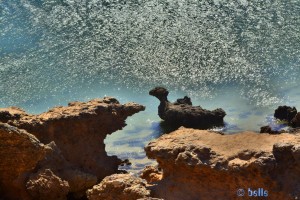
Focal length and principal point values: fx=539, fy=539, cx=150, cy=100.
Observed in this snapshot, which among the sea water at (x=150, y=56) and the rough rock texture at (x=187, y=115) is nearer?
the rough rock texture at (x=187, y=115)

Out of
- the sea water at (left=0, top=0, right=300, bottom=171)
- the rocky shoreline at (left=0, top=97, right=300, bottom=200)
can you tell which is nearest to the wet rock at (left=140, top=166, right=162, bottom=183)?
the rocky shoreline at (left=0, top=97, right=300, bottom=200)

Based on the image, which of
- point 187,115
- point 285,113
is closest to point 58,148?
point 187,115

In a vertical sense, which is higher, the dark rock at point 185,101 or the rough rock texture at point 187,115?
the dark rock at point 185,101

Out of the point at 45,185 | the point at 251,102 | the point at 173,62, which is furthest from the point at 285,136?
the point at 173,62

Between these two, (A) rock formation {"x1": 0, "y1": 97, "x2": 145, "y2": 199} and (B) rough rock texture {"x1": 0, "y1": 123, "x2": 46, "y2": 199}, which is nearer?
(B) rough rock texture {"x1": 0, "y1": 123, "x2": 46, "y2": 199}

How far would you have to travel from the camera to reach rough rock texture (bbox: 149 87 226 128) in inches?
727

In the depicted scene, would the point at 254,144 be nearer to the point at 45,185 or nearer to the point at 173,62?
the point at 45,185

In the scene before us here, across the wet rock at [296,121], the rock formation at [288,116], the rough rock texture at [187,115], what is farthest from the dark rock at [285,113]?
the rough rock texture at [187,115]

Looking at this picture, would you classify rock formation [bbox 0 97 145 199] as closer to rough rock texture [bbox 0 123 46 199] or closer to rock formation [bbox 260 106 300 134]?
rough rock texture [bbox 0 123 46 199]

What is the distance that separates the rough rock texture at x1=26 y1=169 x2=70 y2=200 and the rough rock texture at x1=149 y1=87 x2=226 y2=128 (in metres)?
10.3

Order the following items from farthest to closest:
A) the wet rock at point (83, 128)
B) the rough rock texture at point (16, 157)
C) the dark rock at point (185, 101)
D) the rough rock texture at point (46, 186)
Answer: the dark rock at point (185, 101) → the wet rock at point (83, 128) → the rough rock texture at point (46, 186) → the rough rock texture at point (16, 157)

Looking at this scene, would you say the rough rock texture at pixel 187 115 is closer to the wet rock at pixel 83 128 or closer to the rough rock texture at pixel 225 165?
the wet rock at pixel 83 128

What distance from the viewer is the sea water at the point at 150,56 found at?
20.8 m

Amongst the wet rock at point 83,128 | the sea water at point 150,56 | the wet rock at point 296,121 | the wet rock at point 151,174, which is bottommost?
the wet rock at point 151,174
